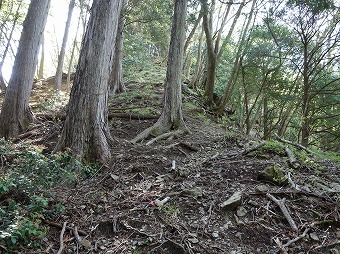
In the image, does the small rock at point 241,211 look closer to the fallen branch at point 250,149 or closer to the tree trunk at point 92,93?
the fallen branch at point 250,149

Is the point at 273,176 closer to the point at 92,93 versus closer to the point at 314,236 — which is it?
the point at 314,236

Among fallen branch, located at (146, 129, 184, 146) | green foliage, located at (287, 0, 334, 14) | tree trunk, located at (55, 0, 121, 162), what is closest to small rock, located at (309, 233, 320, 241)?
tree trunk, located at (55, 0, 121, 162)

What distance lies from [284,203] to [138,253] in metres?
2.00

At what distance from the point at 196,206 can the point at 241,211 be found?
0.59 m

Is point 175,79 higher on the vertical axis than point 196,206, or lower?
higher

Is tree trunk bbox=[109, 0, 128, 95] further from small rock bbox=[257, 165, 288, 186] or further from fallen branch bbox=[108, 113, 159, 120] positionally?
small rock bbox=[257, 165, 288, 186]

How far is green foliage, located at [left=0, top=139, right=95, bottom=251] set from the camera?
2760 mm

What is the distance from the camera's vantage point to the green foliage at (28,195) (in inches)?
109

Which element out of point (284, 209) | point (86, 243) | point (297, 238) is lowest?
point (86, 243)

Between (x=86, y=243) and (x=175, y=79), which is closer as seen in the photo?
(x=86, y=243)

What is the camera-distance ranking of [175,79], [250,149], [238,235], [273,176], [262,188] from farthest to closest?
[175,79] → [250,149] → [273,176] → [262,188] → [238,235]

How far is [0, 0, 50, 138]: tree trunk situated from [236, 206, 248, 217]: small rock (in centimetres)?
600

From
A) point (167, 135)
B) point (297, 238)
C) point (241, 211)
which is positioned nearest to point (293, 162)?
point (241, 211)

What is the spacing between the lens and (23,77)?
733 centimetres
